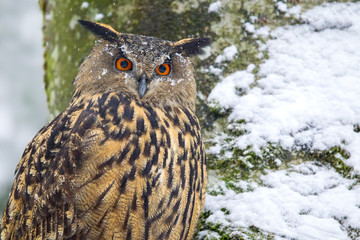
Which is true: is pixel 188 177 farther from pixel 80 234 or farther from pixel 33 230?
pixel 33 230

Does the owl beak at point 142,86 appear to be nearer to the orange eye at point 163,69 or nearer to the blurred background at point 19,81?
the orange eye at point 163,69

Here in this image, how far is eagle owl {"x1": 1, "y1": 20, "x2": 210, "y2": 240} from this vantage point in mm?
2031

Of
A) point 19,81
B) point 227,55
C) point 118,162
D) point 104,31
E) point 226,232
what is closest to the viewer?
point 118,162

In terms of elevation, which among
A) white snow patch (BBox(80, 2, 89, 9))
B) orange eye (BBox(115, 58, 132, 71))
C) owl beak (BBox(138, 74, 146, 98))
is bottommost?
owl beak (BBox(138, 74, 146, 98))

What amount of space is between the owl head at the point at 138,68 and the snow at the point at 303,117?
0.47 metres

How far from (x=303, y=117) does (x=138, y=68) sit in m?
1.16

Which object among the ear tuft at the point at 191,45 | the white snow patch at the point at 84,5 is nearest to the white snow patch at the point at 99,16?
the white snow patch at the point at 84,5

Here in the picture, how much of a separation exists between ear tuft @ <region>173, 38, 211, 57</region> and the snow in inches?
15.7

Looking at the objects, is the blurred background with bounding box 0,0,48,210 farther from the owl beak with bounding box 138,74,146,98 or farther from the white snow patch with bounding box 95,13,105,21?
the owl beak with bounding box 138,74,146,98

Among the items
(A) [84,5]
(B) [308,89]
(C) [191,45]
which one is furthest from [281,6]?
(A) [84,5]

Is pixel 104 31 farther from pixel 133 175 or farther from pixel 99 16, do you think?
pixel 133 175

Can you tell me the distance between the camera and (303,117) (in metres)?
2.71

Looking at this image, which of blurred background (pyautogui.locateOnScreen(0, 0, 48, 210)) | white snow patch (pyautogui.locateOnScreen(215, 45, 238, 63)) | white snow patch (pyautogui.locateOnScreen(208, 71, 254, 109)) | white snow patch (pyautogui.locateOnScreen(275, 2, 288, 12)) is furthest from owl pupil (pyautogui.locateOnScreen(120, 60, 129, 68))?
blurred background (pyautogui.locateOnScreen(0, 0, 48, 210))

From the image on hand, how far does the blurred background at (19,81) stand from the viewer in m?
7.02
